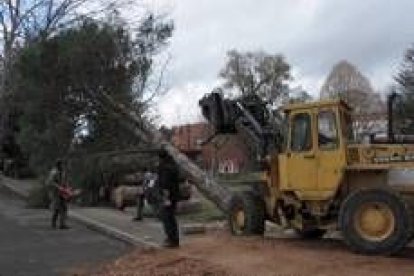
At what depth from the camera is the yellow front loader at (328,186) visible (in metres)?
17.1

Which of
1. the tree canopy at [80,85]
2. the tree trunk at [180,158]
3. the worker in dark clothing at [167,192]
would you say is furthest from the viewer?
the tree canopy at [80,85]

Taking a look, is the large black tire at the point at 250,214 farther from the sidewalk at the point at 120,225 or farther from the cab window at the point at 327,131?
the cab window at the point at 327,131

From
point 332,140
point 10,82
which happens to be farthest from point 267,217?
point 10,82

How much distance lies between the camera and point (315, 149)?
18422 millimetres

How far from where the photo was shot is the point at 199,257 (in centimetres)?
1658

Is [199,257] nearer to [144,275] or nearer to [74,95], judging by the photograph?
[144,275]

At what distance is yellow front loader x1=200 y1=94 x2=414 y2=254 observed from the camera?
17.1 m

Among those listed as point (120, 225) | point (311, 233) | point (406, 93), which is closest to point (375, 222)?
point (311, 233)

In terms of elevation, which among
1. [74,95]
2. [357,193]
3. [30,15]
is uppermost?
[30,15]

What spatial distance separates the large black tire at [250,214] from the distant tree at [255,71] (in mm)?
77536

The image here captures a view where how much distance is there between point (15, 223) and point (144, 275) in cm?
1298

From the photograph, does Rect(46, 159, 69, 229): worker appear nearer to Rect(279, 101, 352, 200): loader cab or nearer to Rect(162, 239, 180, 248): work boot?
Rect(162, 239, 180, 248): work boot

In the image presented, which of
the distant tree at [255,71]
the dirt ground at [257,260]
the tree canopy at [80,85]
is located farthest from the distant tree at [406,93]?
the distant tree at [255,71]

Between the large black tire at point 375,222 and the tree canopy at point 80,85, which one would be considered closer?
the large black tire at point 375,222
